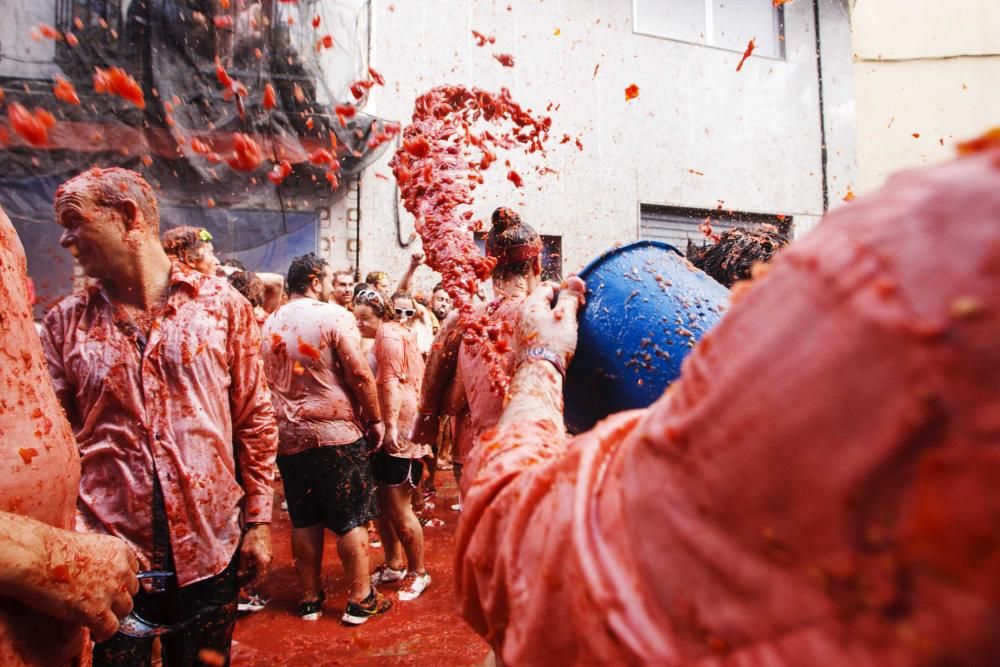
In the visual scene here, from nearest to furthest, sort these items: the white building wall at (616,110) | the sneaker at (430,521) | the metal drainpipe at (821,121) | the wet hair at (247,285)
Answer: the wet hair at (247,285), the sneaker at (430,521), the white building wall at (616,110), the metal drainpipe at (821,121)

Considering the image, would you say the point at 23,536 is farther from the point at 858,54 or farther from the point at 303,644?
the point at 858,54

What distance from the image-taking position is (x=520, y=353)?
1.42 metres

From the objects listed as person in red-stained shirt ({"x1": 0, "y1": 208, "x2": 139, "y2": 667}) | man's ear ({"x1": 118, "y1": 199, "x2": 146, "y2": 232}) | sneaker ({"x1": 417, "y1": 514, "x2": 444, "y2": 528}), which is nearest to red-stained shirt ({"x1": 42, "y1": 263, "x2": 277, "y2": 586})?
man's ear ({"x1": 118, "y1": 199, "x2": 146, "y2": 232})

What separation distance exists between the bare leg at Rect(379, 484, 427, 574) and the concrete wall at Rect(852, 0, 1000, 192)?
11.9 metres

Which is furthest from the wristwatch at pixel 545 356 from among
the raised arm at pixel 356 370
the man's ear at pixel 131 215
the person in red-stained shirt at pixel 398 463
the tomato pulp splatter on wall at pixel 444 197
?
the person in red-stained shirt at pixel 398 463

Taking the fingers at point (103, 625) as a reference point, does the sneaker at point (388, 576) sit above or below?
below

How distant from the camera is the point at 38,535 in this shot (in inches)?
46.2

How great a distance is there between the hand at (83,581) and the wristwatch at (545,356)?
3.42 ft

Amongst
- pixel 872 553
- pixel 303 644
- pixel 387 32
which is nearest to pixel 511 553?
pixel 872 553

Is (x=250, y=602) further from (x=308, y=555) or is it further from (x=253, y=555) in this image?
(x=253, y=555)

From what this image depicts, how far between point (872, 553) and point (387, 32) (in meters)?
10.1

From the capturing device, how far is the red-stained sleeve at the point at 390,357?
15.5 ft

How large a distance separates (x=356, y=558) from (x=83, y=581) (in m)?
2.87

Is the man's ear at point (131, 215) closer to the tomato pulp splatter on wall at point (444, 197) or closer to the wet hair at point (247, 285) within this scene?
the tomato pulp splatter on wall at point (444, 197)
